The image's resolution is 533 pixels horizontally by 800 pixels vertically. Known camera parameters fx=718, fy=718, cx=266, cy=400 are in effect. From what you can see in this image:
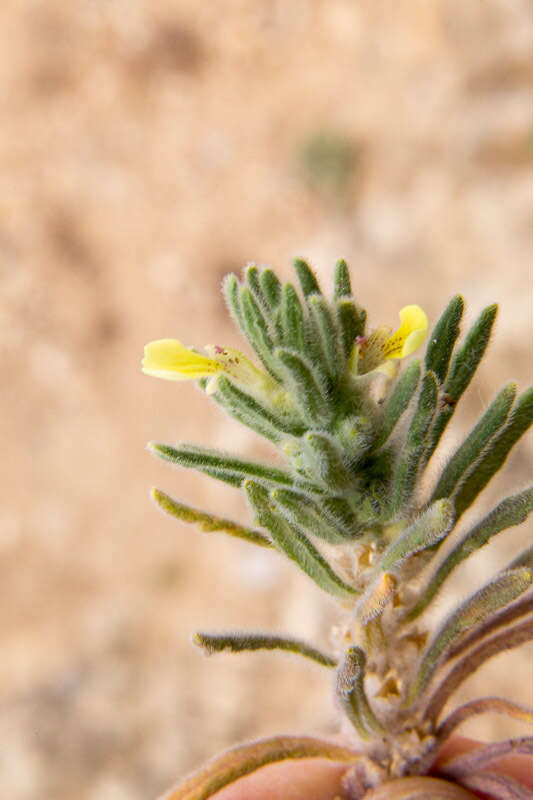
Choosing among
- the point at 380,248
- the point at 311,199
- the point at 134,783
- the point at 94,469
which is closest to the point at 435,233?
the point at 380,248

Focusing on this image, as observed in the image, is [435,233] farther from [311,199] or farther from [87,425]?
[87,425]

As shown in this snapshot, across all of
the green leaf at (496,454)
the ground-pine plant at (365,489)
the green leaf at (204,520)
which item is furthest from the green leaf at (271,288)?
the green leaf at (496,454)

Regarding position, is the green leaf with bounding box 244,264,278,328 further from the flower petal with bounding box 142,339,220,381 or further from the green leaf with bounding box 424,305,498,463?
the green leaf with bounding box 424,305,498,463

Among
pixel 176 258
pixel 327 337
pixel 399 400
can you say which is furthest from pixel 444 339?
pixel 176 258

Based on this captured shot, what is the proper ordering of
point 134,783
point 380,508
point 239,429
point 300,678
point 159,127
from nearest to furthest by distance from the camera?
point 380,508 < point 134,783 < point 300,678 < point 239,429 < point 159,127

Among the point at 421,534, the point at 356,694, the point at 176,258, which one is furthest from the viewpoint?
the point at 176,258

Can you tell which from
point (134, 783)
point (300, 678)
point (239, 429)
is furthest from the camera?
point (239, 429)

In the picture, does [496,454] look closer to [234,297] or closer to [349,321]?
[349,321]
